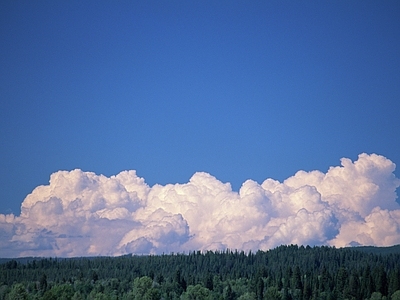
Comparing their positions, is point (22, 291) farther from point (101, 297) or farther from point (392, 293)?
point (392, 293)

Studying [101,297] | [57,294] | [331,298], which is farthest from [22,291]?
[331,298]

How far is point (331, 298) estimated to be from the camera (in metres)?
200

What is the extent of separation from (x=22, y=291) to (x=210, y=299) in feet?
210

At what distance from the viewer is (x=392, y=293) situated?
646ft

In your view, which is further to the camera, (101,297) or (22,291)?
(22,291)

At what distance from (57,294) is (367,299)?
337 ft

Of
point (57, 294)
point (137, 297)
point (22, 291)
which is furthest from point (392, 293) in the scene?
point (22, 291)

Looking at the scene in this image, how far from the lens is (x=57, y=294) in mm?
188625

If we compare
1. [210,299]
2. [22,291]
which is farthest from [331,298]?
[22,291]

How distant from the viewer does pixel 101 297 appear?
18188 cm

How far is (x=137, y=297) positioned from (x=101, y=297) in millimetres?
19843

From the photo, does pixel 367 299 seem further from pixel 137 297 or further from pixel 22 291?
pixel 22 291

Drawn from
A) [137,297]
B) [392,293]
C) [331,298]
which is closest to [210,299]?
[137,297]

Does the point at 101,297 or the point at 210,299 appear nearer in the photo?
the point at 101,297
